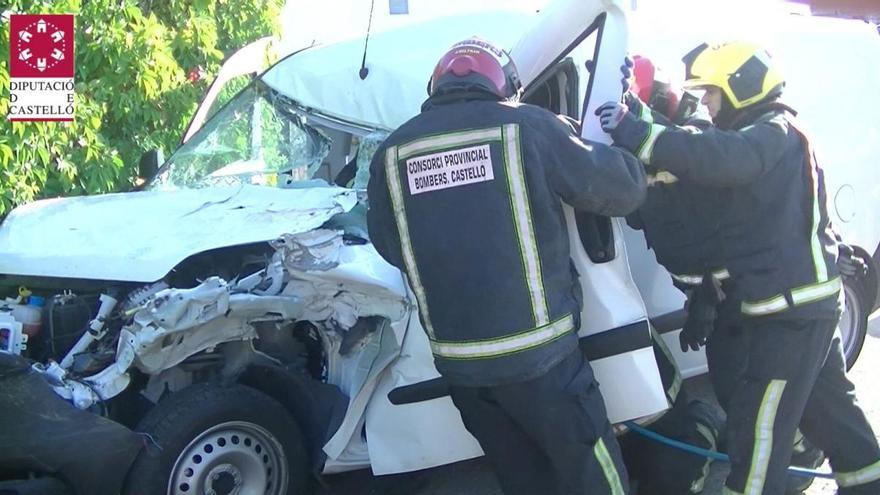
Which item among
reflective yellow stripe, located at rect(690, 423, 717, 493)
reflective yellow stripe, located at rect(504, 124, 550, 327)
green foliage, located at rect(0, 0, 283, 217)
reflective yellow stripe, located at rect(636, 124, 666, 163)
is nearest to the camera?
reflective yellow stripe, located at rect(504, 124, 550, 327)

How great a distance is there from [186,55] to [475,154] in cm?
593

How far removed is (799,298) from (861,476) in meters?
0.73

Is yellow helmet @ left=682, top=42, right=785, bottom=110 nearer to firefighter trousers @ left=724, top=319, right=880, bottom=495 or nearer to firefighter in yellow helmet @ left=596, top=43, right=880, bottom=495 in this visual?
firefighter in yellow helmet @ left=596, top=43, right=880, bottom=495

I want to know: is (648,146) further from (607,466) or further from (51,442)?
(51,442)

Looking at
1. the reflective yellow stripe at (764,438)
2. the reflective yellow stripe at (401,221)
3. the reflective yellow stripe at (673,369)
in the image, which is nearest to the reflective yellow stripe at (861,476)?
the reflective yellow stripe at (764,438)

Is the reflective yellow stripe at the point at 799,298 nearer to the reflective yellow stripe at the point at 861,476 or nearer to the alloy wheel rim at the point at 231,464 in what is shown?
the reflective yellow stripe at the point at 861,476

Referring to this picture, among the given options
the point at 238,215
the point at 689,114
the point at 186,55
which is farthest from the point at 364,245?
the point at 186,55

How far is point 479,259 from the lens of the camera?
101 inches

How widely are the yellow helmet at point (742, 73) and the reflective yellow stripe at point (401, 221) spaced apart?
1226mm

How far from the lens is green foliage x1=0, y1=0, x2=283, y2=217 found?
5875mm

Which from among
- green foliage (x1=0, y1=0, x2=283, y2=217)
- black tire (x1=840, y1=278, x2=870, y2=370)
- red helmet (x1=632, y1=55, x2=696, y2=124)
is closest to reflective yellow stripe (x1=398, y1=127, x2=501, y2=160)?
red helmet (x1=632, y1=55, x2=696, y2=124)

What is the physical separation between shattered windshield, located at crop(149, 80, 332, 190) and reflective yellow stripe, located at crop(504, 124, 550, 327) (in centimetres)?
231

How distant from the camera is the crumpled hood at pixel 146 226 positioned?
3.57 meters

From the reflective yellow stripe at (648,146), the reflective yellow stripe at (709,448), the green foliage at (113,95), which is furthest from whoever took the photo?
the green foliage at (113,95)
